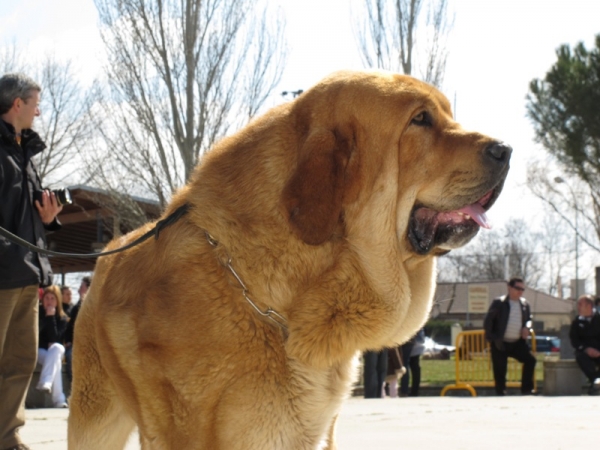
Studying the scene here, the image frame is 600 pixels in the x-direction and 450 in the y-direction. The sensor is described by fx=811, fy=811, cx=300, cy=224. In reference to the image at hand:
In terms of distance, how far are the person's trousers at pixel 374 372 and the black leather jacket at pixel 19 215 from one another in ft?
23.1

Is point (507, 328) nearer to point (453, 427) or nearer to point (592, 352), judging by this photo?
point (592, 352)

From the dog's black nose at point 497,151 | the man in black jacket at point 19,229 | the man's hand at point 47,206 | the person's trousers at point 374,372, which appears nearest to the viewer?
the dog's black nose at point 497,151

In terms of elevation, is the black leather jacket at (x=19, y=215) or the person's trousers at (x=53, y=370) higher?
the black leather jacket at (x=19, y=215)

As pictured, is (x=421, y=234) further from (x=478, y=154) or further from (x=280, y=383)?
(x=280, y=383)

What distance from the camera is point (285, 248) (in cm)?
274

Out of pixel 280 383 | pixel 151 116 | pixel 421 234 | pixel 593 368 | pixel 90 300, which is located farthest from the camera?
pixel 151 116

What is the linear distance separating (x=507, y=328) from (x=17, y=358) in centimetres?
967

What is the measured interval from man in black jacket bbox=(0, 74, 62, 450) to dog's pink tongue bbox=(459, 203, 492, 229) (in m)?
2.56

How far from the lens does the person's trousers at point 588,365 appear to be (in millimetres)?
12711

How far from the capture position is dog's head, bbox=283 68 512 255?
272 centimetres

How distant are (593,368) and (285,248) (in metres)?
11.3

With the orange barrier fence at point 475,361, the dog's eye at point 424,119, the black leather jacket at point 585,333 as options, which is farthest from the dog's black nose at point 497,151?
the orange barrier fence at point 475,361

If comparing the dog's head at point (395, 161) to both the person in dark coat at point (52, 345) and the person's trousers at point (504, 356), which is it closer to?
the person in dark coat at point (52, 345)


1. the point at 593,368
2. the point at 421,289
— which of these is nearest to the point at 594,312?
the point at 593,368
